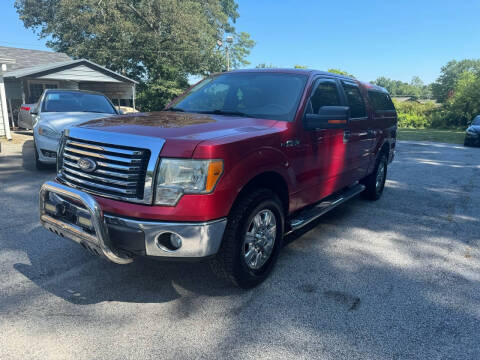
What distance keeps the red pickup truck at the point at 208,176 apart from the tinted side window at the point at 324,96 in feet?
0.08

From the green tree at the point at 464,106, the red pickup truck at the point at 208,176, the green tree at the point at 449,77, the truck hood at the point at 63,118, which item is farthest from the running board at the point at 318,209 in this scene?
the green tree at the point at 449,77

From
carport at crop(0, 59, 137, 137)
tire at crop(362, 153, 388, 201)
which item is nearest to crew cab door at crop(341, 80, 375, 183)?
tire at crop(362, 153, 388, 201)

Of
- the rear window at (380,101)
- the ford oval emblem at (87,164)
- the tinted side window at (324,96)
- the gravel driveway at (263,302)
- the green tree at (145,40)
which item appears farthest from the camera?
the green tree at (145,40)

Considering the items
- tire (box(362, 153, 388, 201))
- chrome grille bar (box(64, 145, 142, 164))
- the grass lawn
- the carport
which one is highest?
the carport

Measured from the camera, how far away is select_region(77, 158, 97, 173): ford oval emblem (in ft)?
8.84

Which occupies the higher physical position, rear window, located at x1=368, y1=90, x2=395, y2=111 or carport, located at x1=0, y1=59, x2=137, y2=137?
carport, located at x1=0, y1=59, x2=137, y2=137

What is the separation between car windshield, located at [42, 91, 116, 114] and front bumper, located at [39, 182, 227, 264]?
616 centimetres

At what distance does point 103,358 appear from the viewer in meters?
2.21

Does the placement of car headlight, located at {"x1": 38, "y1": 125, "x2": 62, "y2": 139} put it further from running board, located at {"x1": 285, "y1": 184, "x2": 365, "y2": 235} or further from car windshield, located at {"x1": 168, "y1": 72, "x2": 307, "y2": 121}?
running board, located at {"x1": 285, "y1": 184, "x2": 365, "y2": 235}

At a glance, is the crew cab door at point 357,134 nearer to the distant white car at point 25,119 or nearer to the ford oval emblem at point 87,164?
the ford oval emblem at point 87,164

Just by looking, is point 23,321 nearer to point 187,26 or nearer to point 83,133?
point 83,133

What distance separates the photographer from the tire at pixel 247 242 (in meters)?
2.70

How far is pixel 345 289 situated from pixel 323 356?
0.95 metres

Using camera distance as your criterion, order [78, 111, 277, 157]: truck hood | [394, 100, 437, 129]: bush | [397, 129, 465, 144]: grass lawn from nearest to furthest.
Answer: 1. [78, 111, 277, 157]: truck hood
2. [397, 129, 465, 144]: grass lawn
3. [394, 100, 437, 129]: bush
